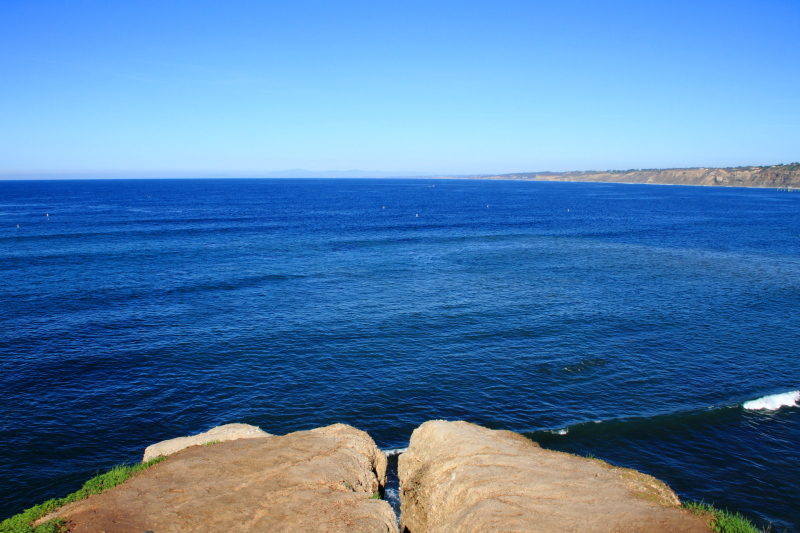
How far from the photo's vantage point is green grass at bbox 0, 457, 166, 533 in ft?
59.3

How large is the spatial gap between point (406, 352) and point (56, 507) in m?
28.0

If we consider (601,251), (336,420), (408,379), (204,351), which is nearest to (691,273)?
(601,251)

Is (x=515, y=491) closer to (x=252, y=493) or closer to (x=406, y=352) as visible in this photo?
(x=252, y=493)

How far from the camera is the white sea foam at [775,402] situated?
35406 mm

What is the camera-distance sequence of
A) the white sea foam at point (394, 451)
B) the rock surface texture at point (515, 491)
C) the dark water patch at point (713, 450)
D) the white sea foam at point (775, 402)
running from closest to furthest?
the rock surface texture at point (515, 491)
the dark water patch at point (713, 450)
the white sea foam at point (394, 451)
the white sea foam at point (775, 402)

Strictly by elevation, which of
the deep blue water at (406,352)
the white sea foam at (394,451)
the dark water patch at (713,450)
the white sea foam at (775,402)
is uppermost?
the deep blue water at (406,352)

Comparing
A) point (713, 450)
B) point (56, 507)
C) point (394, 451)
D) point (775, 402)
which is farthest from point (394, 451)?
point (775, 402)

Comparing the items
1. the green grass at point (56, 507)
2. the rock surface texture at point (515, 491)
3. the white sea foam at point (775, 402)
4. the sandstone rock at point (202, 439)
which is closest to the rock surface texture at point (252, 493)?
the green grass at point (56, 507)

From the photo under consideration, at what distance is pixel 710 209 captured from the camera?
186 meters

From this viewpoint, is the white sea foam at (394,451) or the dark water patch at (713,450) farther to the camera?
the white sea foam at (394,451)

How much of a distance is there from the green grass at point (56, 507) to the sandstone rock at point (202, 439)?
1.75m

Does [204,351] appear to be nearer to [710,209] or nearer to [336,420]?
[336,420]

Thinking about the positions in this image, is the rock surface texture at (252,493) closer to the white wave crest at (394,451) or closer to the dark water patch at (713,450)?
the white wave crest at (394,451)

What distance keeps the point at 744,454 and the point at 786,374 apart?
578 inches
